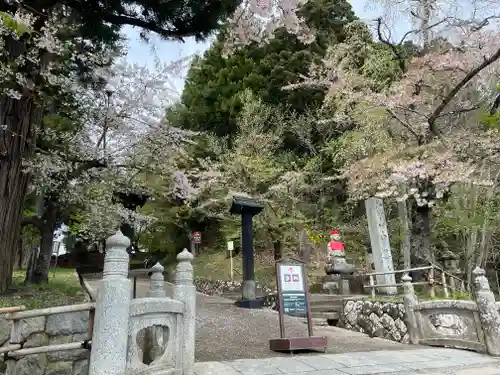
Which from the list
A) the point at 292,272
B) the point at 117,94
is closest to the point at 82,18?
the point at 117,94

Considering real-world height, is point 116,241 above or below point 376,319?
above

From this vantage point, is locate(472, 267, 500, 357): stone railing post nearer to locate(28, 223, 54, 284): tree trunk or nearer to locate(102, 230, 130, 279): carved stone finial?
Answer: locate(102, 230, 130, 279): carved stone finial

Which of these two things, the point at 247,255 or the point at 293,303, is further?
the point at 247,255

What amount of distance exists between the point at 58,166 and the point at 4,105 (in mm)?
1924

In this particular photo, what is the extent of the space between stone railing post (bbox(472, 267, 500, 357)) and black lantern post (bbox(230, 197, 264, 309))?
5.43 metres

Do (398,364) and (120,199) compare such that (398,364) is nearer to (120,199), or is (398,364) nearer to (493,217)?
(493,217)

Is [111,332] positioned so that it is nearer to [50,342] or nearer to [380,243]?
[50,342]

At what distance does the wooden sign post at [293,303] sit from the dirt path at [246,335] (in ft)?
0.83

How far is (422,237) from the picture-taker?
10.4m

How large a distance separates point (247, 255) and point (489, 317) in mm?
5822

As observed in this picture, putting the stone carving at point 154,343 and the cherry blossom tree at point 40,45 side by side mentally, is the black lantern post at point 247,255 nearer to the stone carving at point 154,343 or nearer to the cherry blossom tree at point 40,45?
the cherry blossom tree at point 40,45

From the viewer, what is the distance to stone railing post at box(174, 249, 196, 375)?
420 centimetres

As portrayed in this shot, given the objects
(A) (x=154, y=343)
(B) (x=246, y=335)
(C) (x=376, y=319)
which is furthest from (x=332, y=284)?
(A) (x=154, y=343)

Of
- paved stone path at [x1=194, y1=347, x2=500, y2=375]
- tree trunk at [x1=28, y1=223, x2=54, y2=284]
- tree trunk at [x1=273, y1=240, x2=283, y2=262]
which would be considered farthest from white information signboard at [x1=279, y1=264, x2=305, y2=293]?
tree trunk at [x1=273, y1=240, x2=283, y2=262]
